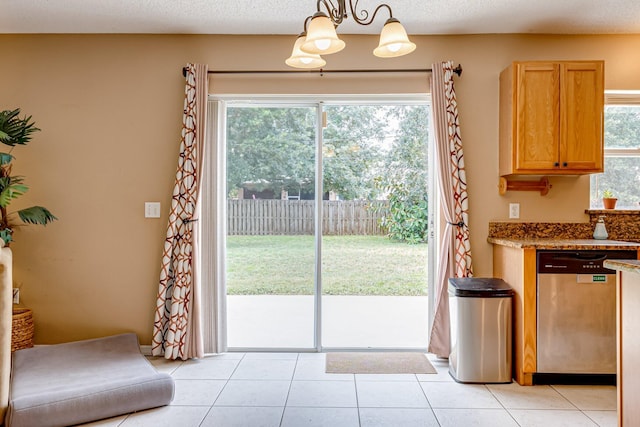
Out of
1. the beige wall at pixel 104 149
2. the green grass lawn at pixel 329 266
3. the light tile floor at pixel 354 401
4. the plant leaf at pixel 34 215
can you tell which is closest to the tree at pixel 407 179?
the green grass lawn at pixel 329 266

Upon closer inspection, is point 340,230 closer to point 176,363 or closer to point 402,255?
point 402,255

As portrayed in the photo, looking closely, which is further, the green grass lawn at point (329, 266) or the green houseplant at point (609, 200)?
the green grass lawn at point (329, 266)

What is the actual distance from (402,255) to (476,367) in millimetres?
1030

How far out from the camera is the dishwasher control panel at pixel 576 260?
2.66 metres

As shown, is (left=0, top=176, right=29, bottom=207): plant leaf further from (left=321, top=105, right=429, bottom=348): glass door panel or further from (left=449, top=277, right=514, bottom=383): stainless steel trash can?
(left=449, top=277, right=514, bottom=383): stainless steel trash can

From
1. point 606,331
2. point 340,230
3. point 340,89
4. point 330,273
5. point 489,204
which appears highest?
point 340,89

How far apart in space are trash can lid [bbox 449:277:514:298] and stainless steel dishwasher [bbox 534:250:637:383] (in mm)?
210

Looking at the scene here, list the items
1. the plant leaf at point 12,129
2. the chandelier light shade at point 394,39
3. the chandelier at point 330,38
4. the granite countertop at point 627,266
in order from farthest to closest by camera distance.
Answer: the plant leaf at point 12,129, the chandelier light shade at point 394,39, the chandelier at point 330,38, the granite countertop at point 627,266

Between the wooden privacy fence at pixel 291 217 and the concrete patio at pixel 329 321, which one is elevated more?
the wooden privacy fence at pixel 291 217

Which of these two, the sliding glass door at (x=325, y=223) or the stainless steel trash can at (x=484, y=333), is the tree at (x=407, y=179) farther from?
the stainless steel trash can at (x=484, y=333)

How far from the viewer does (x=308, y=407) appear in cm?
244

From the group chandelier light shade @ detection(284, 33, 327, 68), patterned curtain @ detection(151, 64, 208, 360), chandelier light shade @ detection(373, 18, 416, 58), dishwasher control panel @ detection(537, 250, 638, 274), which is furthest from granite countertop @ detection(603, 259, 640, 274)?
patterned curtain @ detection(151, 64, 208, 360)

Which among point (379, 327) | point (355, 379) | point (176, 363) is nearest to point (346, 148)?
point (379, 327)

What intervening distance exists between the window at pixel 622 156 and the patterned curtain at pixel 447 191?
3.73 feet
